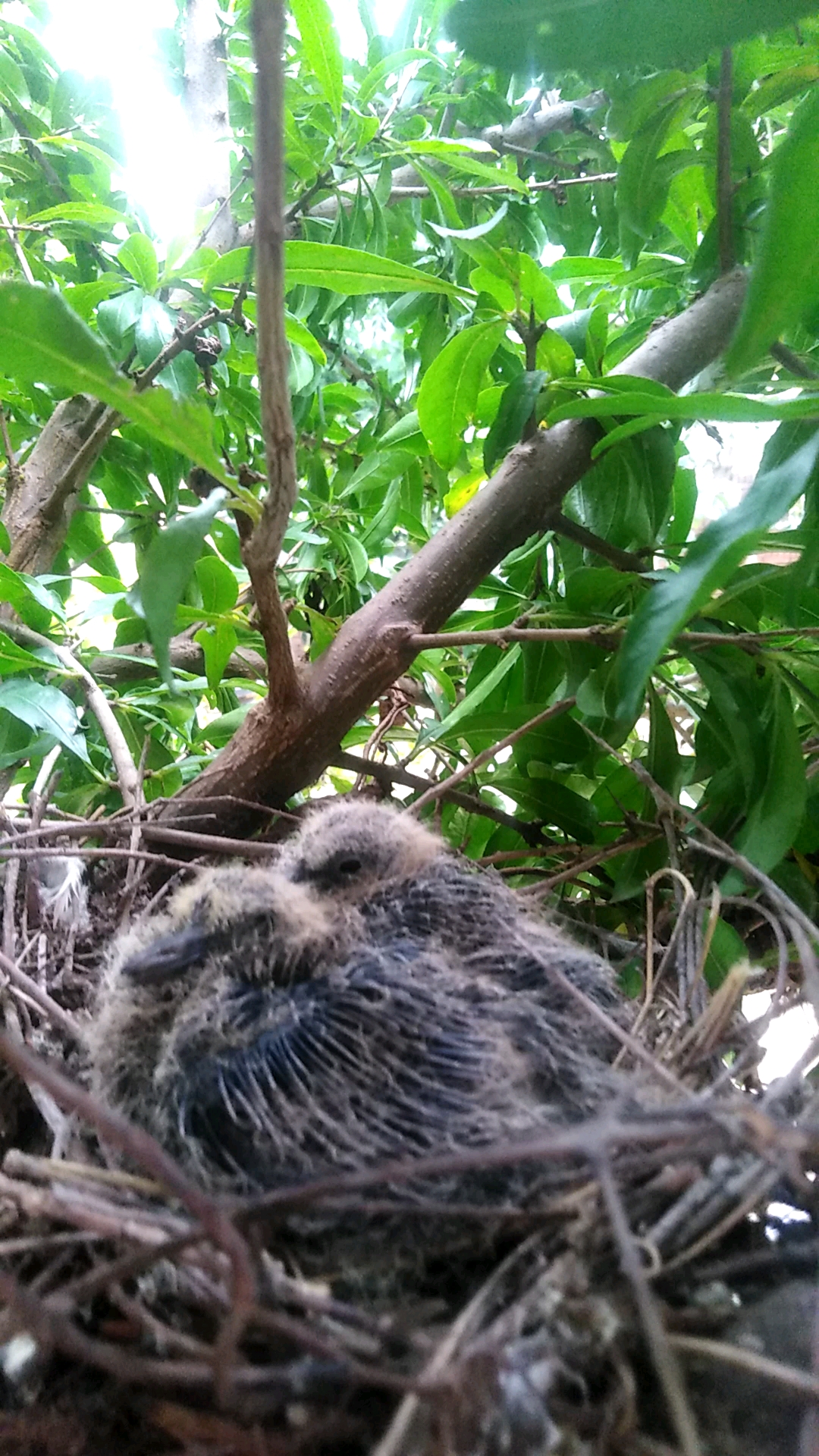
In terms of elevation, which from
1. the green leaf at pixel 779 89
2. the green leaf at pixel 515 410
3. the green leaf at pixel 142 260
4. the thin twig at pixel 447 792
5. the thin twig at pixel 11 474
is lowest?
the thin twig at pixel 447 792

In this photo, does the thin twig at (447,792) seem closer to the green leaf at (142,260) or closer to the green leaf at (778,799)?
the green leaf at (778,799)

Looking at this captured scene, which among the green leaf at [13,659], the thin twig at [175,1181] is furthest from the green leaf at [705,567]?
the green leaf at [13,659]

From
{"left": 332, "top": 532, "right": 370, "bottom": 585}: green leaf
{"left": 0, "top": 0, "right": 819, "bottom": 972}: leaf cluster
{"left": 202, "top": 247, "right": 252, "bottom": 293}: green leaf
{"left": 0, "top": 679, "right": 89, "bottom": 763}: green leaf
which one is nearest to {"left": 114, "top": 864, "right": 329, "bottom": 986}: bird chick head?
{"left": 0, "top": 0, "right": 819, "bottom": 972}: leaf cluster

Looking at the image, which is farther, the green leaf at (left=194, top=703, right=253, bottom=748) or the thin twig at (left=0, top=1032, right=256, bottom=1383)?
the green leaf at (left=194, top=703, right=253, bottom=748)

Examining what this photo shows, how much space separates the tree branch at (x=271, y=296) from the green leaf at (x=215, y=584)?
0.22 metres

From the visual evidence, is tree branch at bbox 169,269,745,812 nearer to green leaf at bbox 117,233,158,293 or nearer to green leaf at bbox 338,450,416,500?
green leaf at bbox 338,450,416,500

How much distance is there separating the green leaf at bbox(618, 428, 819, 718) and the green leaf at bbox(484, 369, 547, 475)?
293 millimetres

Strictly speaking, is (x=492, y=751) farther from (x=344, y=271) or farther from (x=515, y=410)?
(x=344, y=271)

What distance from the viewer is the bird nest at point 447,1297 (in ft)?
0.88

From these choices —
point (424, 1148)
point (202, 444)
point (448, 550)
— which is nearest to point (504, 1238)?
point (424, 1148)

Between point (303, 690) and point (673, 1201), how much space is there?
0.47 meters

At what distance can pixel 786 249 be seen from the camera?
475 millimetres

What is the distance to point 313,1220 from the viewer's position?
0.38m

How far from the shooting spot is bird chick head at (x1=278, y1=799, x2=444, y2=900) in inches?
24.3
